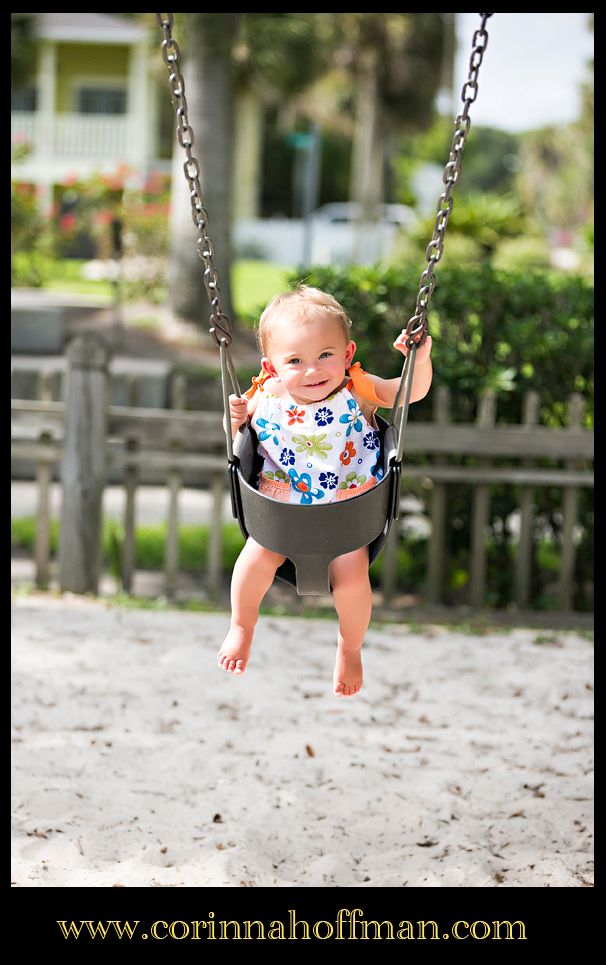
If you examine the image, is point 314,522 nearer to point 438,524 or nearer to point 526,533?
point 438,524

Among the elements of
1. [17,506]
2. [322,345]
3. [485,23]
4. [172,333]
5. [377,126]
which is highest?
[377,126]

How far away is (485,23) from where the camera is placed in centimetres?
280

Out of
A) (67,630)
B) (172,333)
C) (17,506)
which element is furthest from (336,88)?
(67,630)

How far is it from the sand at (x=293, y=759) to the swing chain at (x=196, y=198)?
5.68 ft

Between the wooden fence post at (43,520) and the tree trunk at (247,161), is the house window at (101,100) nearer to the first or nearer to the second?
the tree trunk at (247,161)

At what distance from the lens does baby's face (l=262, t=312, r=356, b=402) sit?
102 inches

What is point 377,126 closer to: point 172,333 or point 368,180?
point 368,180

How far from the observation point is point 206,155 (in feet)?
38.8

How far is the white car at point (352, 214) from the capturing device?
32844mm

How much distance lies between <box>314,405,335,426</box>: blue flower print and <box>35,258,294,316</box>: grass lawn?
46.4 feet

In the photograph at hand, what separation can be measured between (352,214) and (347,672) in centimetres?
3191

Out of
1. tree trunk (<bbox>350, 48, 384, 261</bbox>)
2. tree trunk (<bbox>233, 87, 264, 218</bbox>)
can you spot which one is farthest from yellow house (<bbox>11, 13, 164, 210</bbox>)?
tree trunk (<bbox>350, 48, 384, 261</bbox>)

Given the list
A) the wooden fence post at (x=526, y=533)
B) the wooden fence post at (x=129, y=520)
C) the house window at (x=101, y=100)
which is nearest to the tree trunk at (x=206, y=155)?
the wooden fence post at (x=129, y=520)
